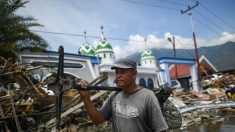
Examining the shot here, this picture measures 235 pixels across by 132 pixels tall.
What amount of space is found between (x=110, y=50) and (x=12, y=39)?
22659 mm

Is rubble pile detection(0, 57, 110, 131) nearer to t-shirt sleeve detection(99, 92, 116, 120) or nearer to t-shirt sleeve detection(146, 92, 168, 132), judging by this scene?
t-shirt sleeve detection(99, 92, 116, 120)

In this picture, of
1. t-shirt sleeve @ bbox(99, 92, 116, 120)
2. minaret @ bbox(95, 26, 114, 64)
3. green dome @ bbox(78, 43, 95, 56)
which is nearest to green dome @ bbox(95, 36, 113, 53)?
minaret @ bbox(95, 26, 114, 64)

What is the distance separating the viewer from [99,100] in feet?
36.3

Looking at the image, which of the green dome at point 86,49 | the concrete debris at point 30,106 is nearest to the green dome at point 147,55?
the green dome at point 86,49

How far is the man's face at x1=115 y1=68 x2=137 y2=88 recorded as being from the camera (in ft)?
9.55

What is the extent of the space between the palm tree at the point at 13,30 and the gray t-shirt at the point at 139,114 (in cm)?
1110

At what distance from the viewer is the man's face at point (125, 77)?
2912 millimetres

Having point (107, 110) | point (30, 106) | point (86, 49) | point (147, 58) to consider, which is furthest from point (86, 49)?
point (107, 110)

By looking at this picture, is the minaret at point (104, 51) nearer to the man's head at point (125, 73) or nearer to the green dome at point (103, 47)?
the green dome at point (103, 47)

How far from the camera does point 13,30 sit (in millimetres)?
13742

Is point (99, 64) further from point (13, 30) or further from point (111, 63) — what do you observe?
point (13, 30)

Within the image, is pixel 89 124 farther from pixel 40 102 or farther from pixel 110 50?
pixel 110 50

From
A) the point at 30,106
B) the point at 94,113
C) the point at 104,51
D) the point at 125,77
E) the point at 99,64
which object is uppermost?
the point at 104,51

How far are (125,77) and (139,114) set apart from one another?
0.39 m
